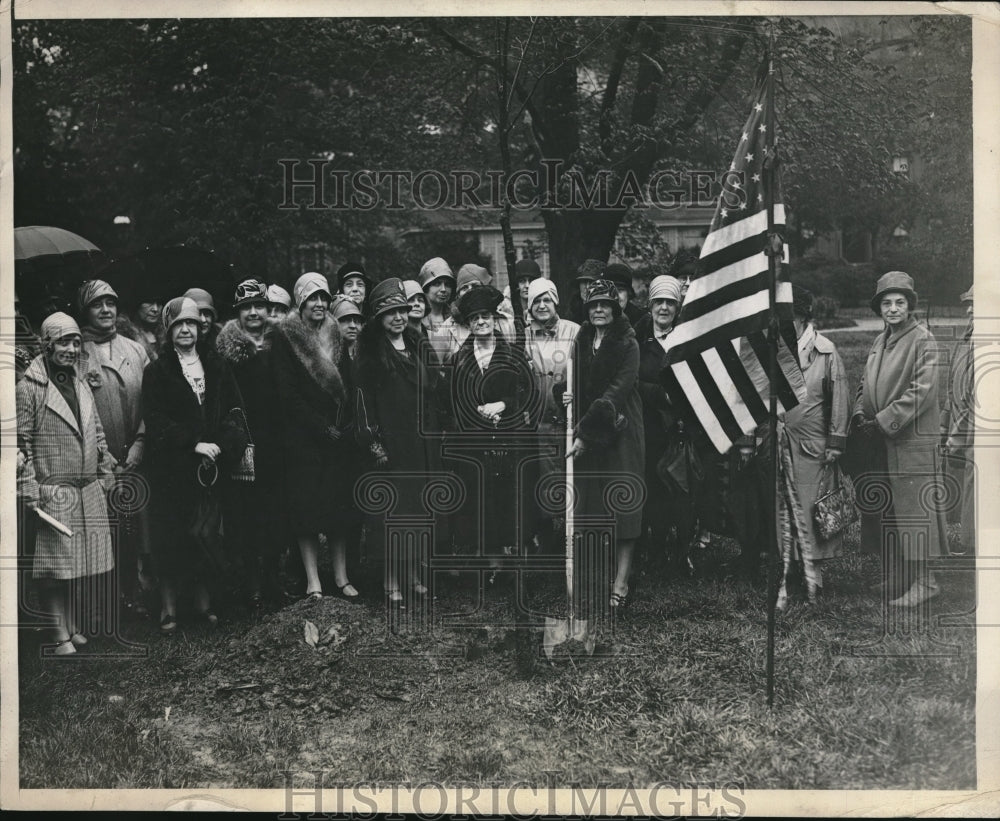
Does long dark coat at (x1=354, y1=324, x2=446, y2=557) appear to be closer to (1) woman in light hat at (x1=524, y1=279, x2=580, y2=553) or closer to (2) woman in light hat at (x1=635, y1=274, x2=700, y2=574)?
(1) woman in light hat at (x1=524, y1=279, x2=580, y2=553)

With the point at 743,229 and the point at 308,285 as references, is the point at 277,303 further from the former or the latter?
the point at 743,229

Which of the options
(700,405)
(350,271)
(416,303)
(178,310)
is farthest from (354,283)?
(700,405)

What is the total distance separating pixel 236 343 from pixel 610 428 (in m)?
2.21

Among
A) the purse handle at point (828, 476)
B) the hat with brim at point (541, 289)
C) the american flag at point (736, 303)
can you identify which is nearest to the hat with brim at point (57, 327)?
the hat with brim at point (541, 289)

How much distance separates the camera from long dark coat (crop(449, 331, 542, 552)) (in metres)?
5.94

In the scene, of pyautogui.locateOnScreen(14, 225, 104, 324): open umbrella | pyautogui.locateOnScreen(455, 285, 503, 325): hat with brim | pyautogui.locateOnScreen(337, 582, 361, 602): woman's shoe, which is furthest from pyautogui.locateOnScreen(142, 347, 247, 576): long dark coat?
pyautogui.locateOnScreen(455, 285, 503, 325): hat with brim

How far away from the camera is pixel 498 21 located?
5852 millimetres

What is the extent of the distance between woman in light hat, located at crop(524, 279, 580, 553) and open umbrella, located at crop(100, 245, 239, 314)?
5.80 ft

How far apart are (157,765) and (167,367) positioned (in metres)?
2.22

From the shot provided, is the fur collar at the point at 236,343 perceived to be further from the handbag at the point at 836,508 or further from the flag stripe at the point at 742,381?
the handbag at the point at 836,508

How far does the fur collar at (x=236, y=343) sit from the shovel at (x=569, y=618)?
1.79 meters

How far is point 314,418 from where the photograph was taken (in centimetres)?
599

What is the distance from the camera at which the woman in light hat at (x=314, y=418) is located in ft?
19.6

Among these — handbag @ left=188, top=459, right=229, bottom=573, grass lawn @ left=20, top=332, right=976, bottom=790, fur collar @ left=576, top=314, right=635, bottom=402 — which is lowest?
grass lawn @ left=20, top=332, right=976, bottom=790
